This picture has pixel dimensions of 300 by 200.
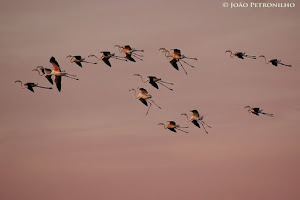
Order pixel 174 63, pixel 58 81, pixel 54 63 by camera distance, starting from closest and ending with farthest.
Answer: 1. pixel 54 63
2. pixel 58 81
3. pixel 174 63

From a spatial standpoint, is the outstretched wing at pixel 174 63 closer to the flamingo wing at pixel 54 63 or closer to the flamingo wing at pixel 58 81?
the flamingo wing at pixel 58 81

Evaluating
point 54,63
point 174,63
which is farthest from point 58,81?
point 174,63

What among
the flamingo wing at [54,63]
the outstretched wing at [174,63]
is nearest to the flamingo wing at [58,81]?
the flamingo wing at [54,63]

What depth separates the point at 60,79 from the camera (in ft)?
323

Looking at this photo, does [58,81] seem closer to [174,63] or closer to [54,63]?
[54,63]

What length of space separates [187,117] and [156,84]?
7.11 meters

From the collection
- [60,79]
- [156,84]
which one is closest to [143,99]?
[156,84]

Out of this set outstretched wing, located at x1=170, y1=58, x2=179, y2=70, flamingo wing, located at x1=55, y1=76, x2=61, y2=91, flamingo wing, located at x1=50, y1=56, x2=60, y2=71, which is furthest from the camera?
outstretched wing, located at x1=170, y1=58, x2=179, y2=70

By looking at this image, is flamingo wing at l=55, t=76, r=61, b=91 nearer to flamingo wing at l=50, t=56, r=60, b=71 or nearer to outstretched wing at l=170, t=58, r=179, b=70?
flamingo wing at l=50, t=56, r=60, b=71

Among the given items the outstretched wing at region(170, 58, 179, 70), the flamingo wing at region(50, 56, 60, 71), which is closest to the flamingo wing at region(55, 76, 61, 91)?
the flamingo wing at region(50, 56, 60, 71)

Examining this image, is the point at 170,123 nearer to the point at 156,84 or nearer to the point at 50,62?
the point at 156,84

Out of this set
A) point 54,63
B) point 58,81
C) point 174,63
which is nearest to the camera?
point 54,63

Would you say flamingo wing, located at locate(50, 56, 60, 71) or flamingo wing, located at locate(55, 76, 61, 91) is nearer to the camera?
flamingo wing, located at locate(50, 56, 60, 71)

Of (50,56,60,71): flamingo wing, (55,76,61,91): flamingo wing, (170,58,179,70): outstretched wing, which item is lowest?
(55,76,61,91): flamingo wing
